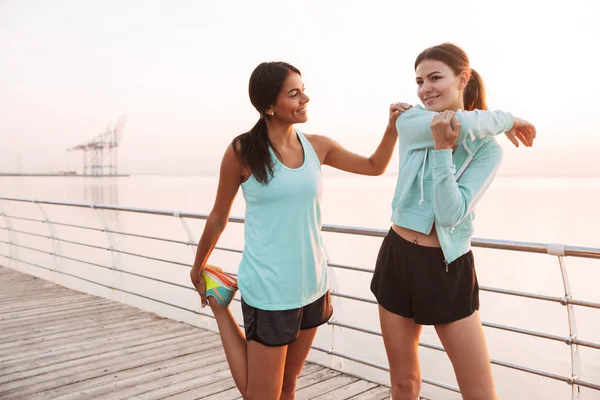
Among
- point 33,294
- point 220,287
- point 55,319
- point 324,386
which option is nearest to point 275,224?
point 220,287

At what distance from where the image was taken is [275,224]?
1549mm

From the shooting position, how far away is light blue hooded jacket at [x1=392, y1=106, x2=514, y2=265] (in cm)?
124

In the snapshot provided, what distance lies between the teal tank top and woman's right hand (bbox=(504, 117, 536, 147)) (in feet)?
1.83

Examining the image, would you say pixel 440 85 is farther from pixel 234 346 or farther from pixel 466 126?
pixel 234 346

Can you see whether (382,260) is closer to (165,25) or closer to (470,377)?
(470,377)

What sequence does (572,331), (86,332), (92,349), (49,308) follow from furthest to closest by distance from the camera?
(49,308)
(86,332)
(92,349)
(572,331)

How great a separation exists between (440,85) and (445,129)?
0.17 metres

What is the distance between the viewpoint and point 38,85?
84.7 ft

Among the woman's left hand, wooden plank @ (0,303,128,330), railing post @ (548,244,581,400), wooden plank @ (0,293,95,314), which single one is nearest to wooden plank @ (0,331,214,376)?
wooden plank @ (0,303,128,330)

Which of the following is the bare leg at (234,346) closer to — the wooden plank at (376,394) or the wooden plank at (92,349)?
the wooden plank at (376,394)

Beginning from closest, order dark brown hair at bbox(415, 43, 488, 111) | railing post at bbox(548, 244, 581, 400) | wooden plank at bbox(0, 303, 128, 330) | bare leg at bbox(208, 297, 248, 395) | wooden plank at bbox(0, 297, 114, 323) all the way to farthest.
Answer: dark brown hair at bbox(415, 43, 488, 111)
bare leg at bbox(208, 297, 248, 395)
railing post at bbox(548, 244, 581, 400)
wooden plank at bbox(0, 303, 128, 330)
wooden plank at bbox(0, 297, 114, 323)

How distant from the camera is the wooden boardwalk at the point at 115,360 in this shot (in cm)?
261

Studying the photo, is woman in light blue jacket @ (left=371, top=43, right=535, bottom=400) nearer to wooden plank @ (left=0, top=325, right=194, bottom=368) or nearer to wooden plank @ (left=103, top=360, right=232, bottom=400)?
wooden plank @ (left=103, top=360, right=232, bottom=400)

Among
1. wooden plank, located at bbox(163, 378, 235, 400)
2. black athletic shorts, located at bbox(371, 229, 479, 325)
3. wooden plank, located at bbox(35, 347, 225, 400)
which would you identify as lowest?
wooden plank, located at bbox(35, 347, 225, 400)
